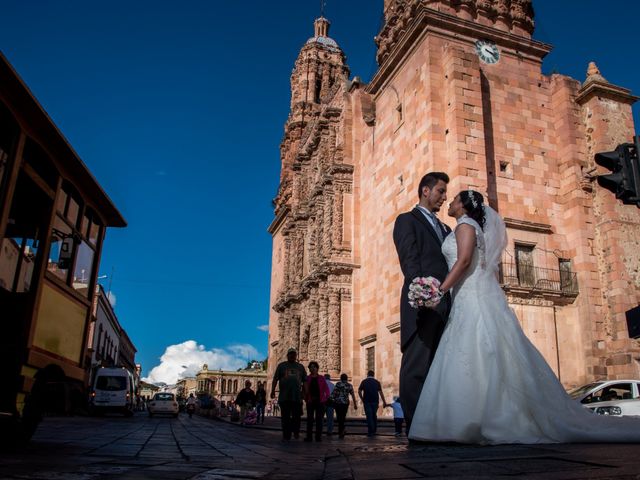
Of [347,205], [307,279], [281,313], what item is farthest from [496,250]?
[281,313]

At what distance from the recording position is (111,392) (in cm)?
2417

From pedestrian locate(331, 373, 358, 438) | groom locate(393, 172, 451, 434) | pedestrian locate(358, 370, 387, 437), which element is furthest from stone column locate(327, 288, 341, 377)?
groom locate(393, 172, 451, 434)

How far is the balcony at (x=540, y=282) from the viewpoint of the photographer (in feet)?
56.1

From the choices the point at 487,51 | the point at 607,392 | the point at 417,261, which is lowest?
the point at 607,392

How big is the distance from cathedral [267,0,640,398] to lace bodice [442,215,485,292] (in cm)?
1305

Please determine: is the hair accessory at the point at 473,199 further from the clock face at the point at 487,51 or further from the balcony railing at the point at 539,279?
the clock face at the point at 487,51

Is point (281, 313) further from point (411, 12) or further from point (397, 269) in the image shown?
point (411, 12)

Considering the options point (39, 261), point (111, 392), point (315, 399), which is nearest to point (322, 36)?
point (111, 392)

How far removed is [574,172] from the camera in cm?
1922

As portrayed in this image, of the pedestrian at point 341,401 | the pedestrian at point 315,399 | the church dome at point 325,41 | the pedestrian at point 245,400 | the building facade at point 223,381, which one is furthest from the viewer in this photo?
the building facade at point 223,381

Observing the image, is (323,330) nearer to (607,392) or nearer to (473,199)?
(607,392)

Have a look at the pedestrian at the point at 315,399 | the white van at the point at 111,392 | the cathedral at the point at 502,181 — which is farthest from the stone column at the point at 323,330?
the pedestrian at the point at 315,399

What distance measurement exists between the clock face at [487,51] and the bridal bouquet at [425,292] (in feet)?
60.3

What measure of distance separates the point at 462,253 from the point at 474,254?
0.86 feet
